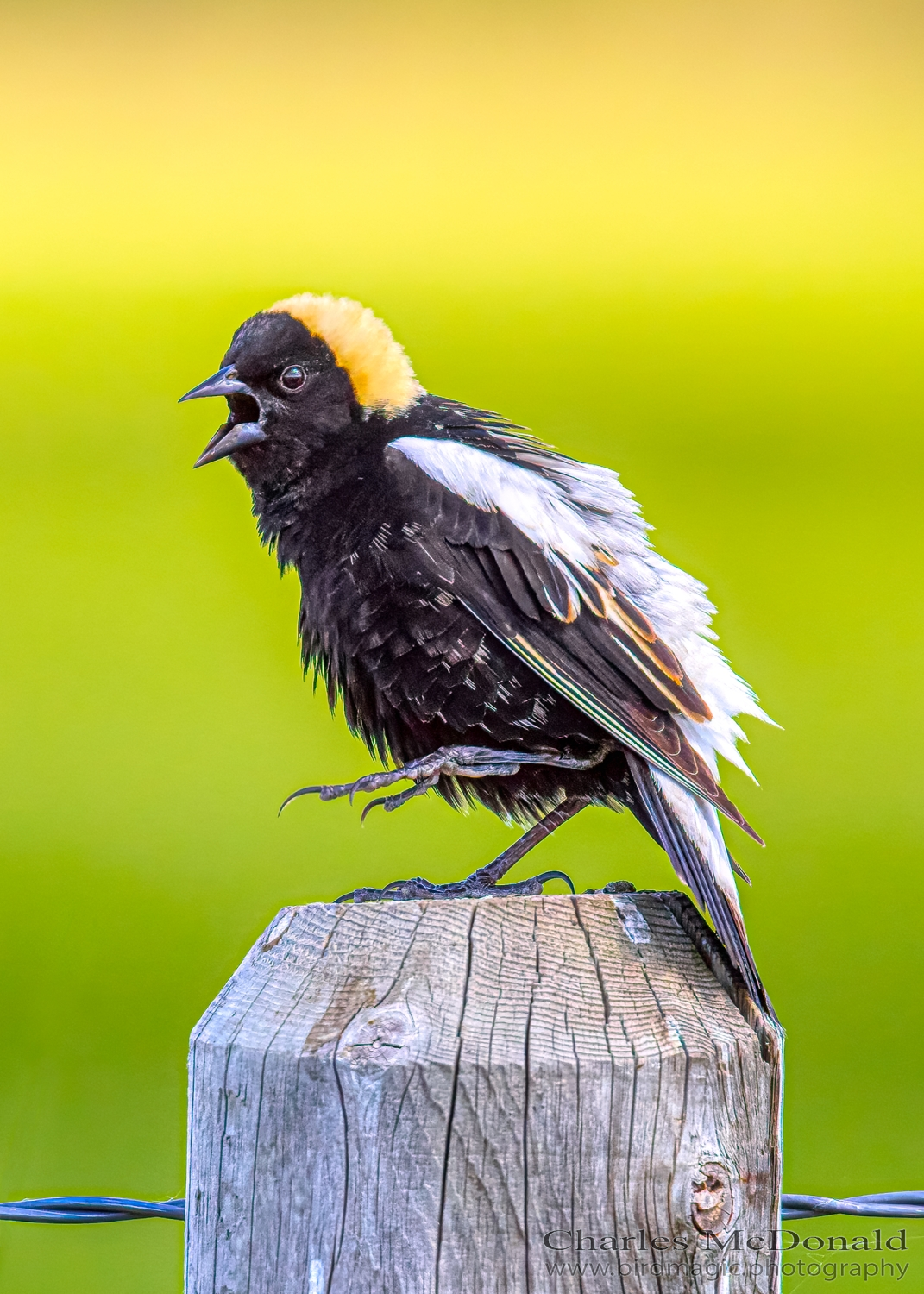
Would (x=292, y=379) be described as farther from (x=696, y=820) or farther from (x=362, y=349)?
(x=696, y=820)

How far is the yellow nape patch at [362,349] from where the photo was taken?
331 cm

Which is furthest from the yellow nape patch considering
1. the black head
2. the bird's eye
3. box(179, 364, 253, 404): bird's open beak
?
box(179, 364, 253, 404): bird's open beak

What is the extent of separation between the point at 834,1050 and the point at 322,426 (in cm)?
351

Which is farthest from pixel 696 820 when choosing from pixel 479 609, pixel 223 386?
pixel 223 386

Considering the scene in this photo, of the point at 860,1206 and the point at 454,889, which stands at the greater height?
the point at 454,889

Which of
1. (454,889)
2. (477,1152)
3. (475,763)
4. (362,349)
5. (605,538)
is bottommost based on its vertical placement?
(477,1152)

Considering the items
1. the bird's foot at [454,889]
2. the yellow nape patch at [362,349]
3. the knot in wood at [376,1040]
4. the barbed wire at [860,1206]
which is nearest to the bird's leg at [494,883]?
the bird's foot at [454,889]

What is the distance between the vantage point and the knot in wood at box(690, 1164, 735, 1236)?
1.54 metres

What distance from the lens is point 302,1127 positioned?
60.8 inches

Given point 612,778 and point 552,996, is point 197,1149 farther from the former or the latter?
point 612,778

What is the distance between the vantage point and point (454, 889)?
110 inches

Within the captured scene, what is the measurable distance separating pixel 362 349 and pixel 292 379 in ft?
0.66

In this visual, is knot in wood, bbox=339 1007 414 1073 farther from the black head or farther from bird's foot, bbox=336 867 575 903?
the black head

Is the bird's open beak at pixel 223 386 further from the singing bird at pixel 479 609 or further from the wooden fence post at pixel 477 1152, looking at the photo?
the wooden fence post at pixel 477 1152
